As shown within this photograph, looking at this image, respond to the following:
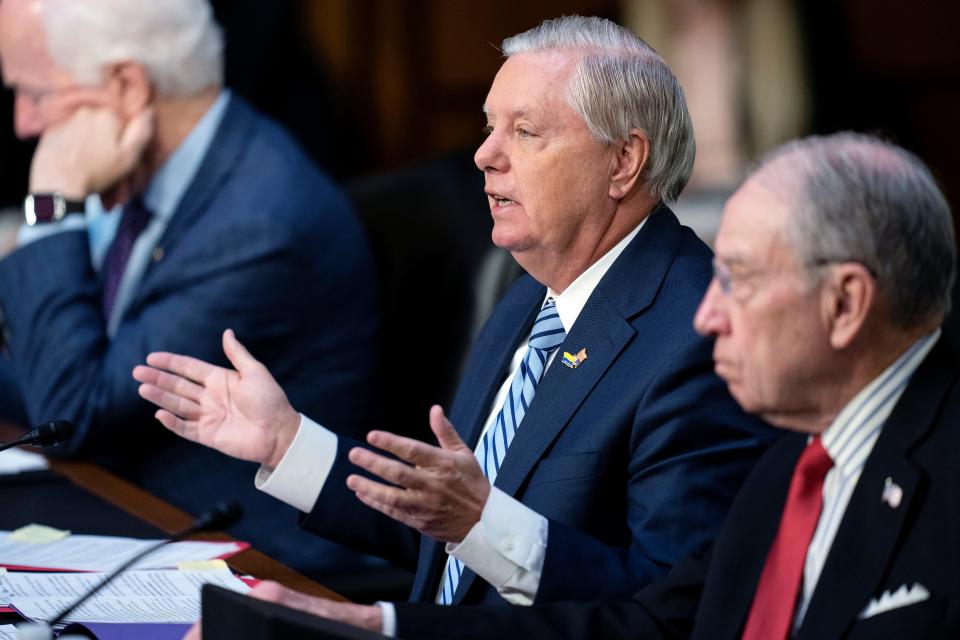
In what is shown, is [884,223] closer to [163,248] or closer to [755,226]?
[755,226]

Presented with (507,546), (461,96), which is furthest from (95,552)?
(461,96)

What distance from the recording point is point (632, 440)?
1.68 m

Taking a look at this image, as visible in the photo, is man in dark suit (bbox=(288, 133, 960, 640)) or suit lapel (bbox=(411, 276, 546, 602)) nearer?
man in dark suit (bbox=(288, 133, 960, 640))

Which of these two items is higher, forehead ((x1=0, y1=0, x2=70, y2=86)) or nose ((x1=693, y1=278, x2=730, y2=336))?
forehead ((x1=0, y1=0, x2=70, y2=86))

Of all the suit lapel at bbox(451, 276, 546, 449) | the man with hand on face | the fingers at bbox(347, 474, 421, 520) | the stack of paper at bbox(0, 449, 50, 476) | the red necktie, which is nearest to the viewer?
the red necktie

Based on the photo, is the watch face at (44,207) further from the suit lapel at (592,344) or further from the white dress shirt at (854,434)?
the white dress shirt at (854,434)

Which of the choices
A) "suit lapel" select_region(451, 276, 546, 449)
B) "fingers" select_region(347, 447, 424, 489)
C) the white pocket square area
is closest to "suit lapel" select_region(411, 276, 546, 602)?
"suit lapel" select_region(451, 276, 546, 449)

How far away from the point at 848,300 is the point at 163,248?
162cm

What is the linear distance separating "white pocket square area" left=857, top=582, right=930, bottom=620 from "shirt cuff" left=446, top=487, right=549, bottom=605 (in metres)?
0.41

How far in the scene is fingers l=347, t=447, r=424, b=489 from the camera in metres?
1.42

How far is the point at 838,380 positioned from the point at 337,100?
3.79m

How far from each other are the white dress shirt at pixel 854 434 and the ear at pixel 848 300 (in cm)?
6

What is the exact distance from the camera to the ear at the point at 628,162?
179 centimetres

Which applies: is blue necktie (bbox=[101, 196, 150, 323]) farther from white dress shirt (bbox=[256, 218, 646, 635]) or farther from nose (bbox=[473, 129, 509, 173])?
nose (bbox=[473, 129, 509, 173])
